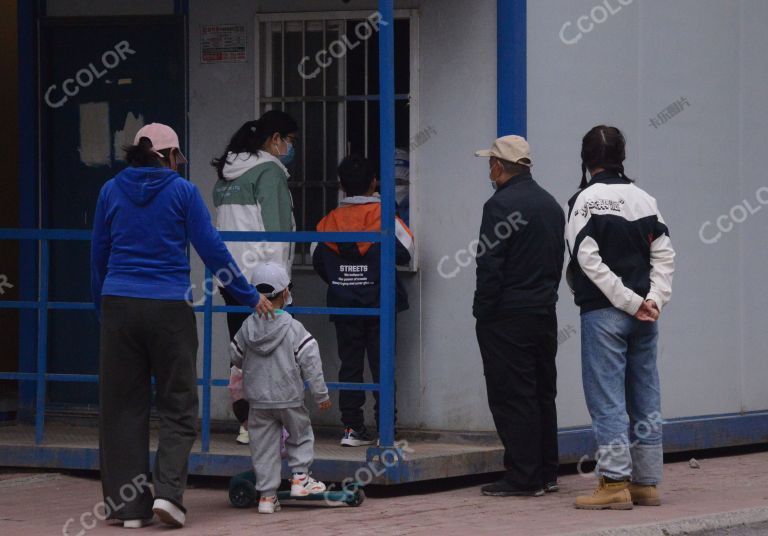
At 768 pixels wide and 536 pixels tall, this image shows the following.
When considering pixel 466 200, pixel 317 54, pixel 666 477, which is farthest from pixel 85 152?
pixel 666 477

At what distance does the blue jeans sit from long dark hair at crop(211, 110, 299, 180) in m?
2.23

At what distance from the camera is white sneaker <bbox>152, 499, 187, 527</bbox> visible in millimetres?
6730

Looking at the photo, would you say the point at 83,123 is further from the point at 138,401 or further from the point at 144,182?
the point at 138,401

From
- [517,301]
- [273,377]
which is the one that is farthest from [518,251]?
[273,377]

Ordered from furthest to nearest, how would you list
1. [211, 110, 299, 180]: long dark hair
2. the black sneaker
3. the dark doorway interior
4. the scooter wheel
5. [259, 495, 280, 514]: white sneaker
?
the dark doorway interior → [211, 110, 299, 180]: long dark hair → the black sneaker → the scooter wheel → [259, 495, 280, 514]: white sneaker

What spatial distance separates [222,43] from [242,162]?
1.05m

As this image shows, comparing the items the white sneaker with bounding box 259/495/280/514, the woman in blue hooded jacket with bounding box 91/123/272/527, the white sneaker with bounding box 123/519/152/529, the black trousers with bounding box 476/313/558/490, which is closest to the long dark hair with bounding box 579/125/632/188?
the black trousers with bounding box 476/313/558/490

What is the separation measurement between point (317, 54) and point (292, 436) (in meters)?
2.71

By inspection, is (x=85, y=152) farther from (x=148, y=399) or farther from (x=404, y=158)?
(x=148, y=399)

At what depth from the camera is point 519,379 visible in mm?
7695

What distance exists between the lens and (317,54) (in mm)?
8961

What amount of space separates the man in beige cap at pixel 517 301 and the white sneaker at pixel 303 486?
3.52 ft

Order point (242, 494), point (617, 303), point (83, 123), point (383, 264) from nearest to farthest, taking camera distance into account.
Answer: point (617, 303) < point (242, 494) < point (383, 264) < point (83, 123)

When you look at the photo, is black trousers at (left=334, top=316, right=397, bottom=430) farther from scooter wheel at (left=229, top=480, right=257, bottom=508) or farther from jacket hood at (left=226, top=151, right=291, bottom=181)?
scooter wheel at (left=229, top=480, right=257, bottom=508)
